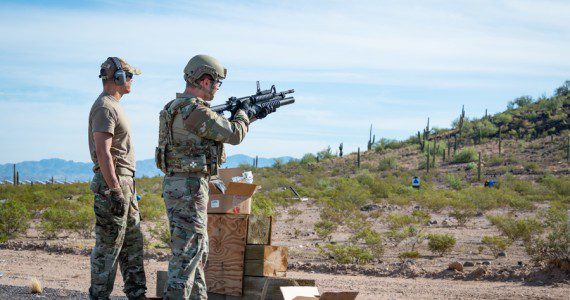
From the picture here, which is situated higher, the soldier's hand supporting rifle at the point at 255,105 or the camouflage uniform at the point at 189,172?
the soldier's hand supporting rifle at the point at 255,105

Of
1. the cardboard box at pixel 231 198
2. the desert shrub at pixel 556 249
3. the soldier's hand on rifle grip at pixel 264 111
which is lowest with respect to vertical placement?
the desert shrub at pixel 556 249

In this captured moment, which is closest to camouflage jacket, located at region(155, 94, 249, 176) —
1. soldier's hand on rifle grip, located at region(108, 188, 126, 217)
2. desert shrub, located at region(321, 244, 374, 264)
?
soldier's hand on rifle grip, located at region(108, 188, 126, 217)

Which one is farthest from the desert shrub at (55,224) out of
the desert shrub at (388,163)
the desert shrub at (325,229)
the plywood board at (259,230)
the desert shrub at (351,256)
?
the desert shrub at (388,163)

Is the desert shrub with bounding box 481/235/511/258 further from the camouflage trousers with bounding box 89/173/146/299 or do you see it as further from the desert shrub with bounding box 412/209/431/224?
the camouflage trousers with bounding box 89/173/146/299

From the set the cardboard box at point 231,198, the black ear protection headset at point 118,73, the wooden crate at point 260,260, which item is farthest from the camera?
the cardboard box at point 231,198

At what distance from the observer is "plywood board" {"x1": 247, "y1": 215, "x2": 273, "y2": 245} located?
8.30 m

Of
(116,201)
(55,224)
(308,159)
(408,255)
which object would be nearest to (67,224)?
(55,224)

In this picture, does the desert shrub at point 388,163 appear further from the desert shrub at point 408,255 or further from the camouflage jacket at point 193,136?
the camouflage jacket at point 193,136

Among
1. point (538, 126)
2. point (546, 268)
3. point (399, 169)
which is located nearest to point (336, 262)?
point (546, 268)

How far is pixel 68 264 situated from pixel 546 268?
743 cm

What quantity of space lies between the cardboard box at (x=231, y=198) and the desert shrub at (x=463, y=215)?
14.9 m

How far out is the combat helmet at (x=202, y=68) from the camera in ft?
22.9

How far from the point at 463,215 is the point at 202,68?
16817mm

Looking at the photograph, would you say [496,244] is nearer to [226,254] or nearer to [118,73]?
[226,254]
